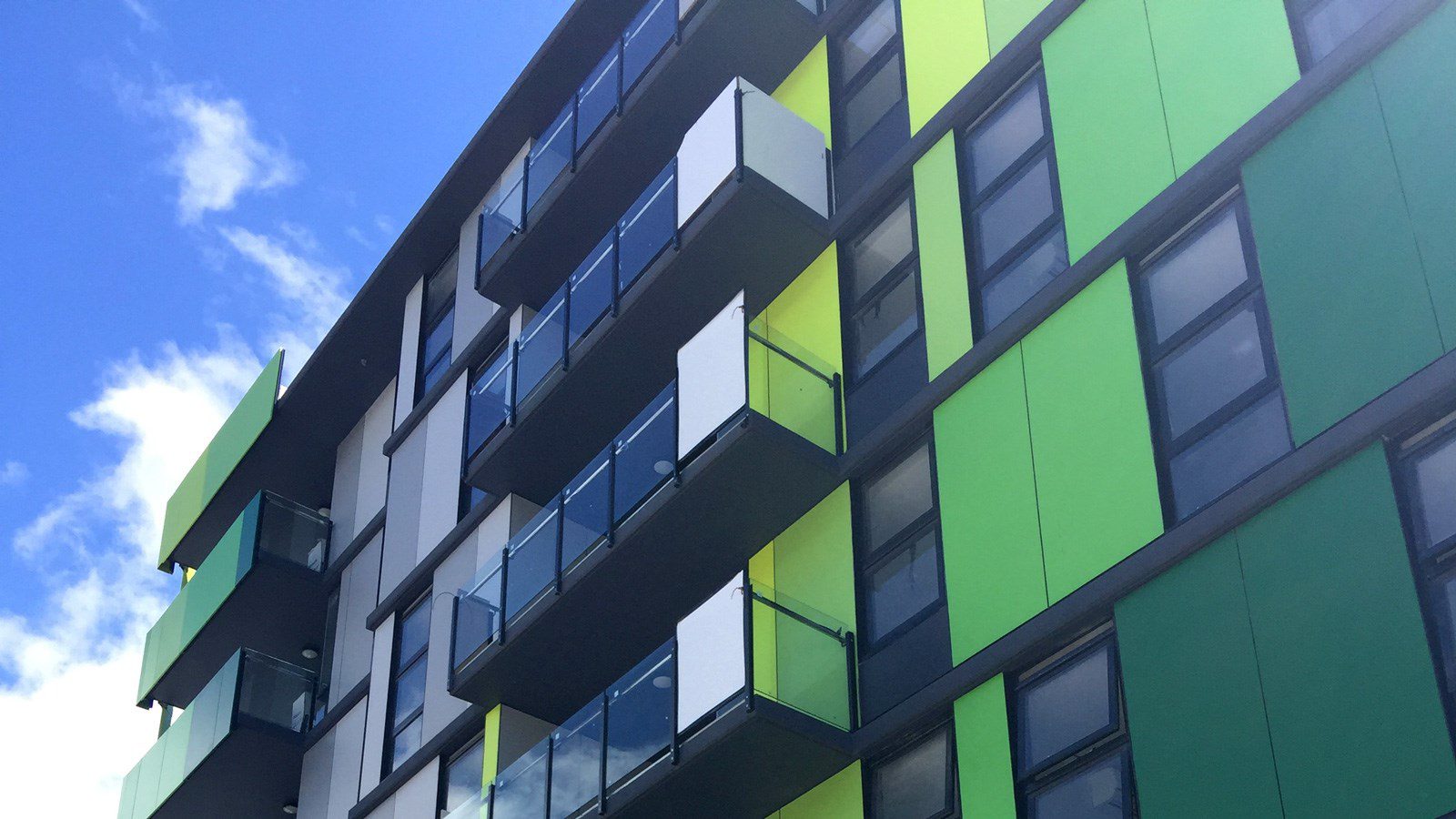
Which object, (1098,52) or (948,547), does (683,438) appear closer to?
(948,547)

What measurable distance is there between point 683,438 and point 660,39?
607 cm

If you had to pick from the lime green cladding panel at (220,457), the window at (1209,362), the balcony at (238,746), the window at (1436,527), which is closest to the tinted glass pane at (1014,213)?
the window at (1209,362)

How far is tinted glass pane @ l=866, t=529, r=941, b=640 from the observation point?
1401cm

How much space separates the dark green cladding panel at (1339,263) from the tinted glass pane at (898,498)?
3.75 m

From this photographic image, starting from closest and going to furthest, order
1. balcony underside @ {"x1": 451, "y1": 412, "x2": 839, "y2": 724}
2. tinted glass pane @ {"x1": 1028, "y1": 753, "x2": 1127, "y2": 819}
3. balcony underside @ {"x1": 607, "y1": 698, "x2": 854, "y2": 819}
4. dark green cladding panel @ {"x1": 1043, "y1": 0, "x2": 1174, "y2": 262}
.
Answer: tinted glass pane @ {"x1": 1028, "y1": 753, "x2": 1127, "y2": 819} < dark green cladding panel @ {"x1": 1043, "y1": 0, "x2": 1174, "y2": 262} < balcony underside @ {"x1": 607, "y1": 698, "x2": 854, "y2": 819} < balcony underside @ {"x1": 451, "y1": 412, "x2": 839, "y2": 724}

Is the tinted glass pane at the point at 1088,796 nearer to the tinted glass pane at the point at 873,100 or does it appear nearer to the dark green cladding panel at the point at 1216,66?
the dark green cladding panel at the point at 1216,66

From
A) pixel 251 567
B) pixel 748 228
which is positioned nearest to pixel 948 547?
pixel 748 228

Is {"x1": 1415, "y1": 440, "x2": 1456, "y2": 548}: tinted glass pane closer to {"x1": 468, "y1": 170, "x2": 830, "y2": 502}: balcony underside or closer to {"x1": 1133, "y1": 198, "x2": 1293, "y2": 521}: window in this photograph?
{"x1": 1133, "y1": 198, "x2": 1293, "y2": 521}: window

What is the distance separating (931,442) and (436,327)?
478 inches

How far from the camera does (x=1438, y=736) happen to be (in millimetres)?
9281

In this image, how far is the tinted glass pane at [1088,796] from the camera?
11.3 m

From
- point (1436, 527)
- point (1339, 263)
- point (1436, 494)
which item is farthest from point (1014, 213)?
point (1436, 527)

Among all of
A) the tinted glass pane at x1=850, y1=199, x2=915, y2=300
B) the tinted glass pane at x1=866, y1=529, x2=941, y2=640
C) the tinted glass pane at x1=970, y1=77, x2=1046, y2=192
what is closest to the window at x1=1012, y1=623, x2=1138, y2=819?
the tinted glass pane at x1=866, y1=529, x2=941, y2=640

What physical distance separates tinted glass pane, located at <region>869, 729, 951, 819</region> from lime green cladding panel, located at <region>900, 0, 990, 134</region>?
5986 mm
